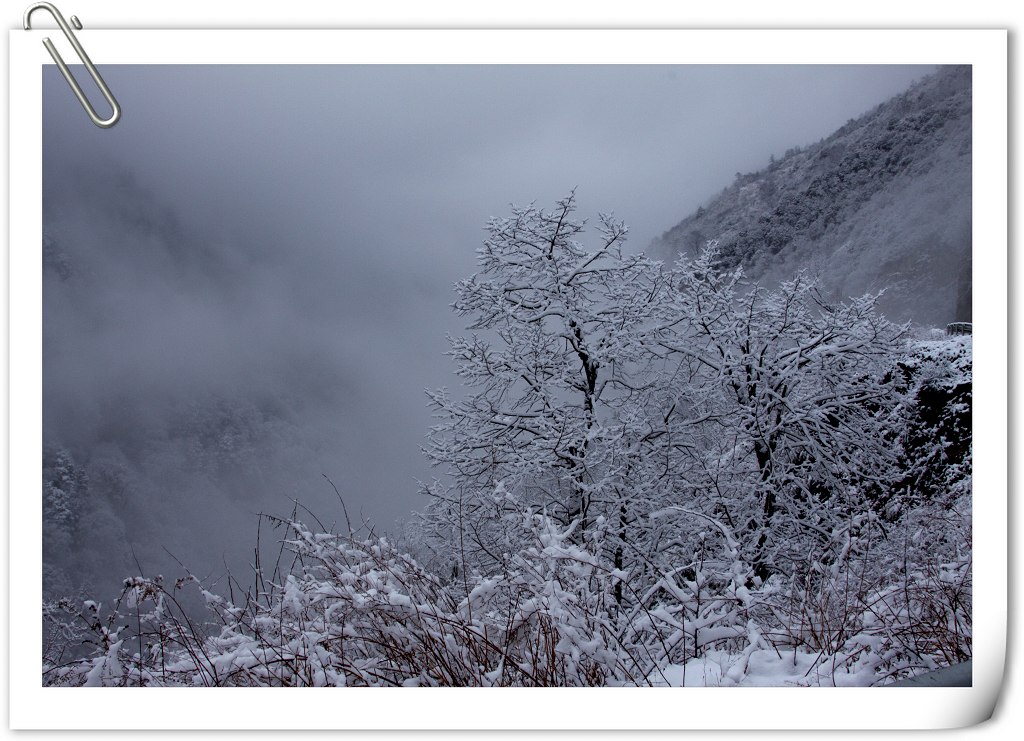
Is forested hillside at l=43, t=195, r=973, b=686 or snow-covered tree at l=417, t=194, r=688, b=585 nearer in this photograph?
forested hillside at l=43, t=195, r=973, b=686

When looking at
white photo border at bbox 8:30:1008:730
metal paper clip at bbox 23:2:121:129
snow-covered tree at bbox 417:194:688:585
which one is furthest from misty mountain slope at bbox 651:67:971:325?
metal paper clip at bbox 23:2:121:129

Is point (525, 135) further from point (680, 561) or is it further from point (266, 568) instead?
point (680, 561)

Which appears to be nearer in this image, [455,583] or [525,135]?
[455,583]

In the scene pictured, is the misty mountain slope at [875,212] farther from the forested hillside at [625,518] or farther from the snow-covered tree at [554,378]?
the snow-covered tree at [554,378]

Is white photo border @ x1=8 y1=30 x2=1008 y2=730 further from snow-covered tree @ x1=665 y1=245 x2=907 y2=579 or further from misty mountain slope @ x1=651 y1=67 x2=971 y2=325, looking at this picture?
snow-covered tree @ x1=665 y1=245 x2=907 y2=579

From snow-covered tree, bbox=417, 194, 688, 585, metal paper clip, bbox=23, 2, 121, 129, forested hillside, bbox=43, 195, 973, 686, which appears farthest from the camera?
snow-covered tree, bbox=417, 194, 688, 585

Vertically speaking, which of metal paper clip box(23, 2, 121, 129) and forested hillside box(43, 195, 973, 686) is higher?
metal paper clip box(23, 2, 121, 129)

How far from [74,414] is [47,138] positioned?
124 centimetres

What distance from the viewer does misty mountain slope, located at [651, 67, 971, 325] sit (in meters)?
2.65
